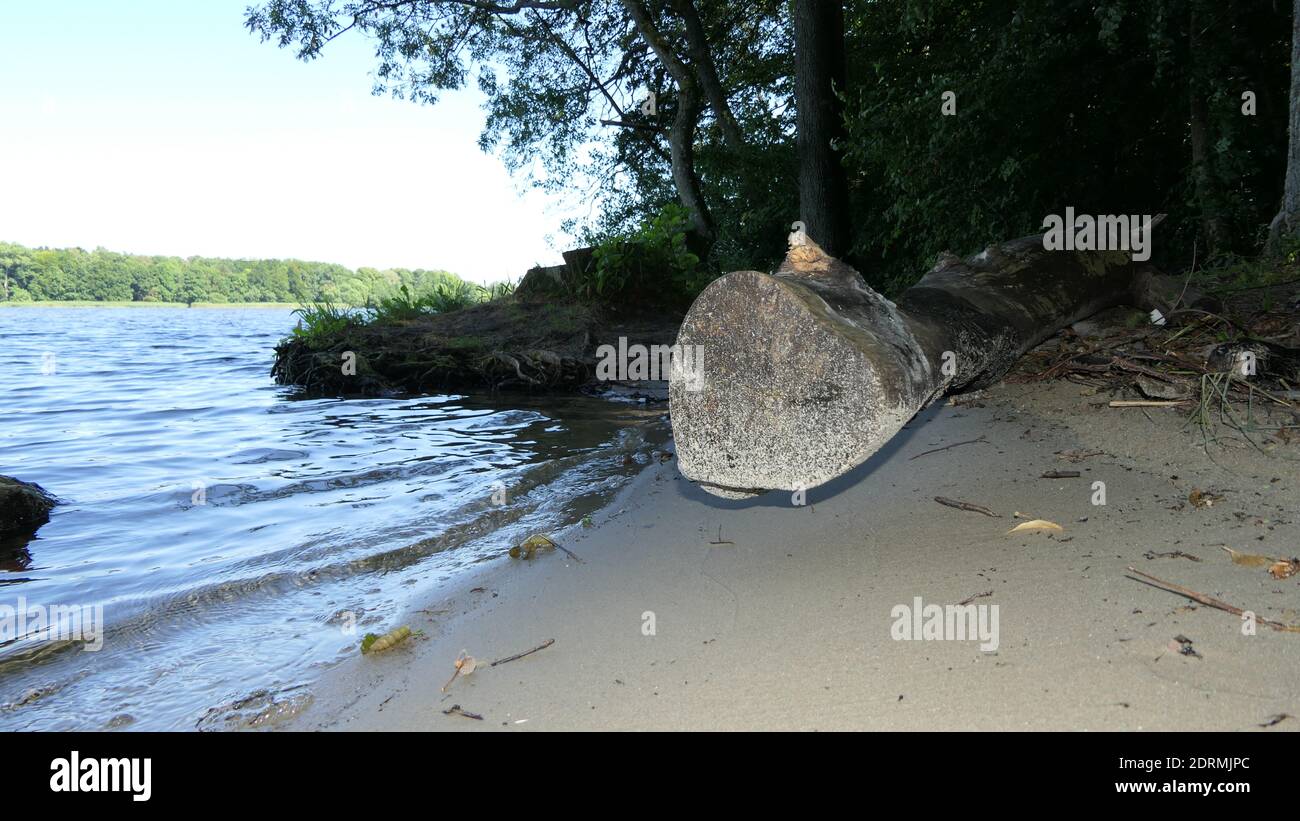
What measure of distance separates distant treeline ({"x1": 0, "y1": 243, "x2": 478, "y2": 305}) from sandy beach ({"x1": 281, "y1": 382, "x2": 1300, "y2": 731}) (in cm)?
6156

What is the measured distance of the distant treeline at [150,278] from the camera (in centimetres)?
7069

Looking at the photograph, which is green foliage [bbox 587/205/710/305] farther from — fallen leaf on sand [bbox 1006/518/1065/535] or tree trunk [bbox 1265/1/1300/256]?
fallen leaf on sand [bbox 1006/518/1065/535]

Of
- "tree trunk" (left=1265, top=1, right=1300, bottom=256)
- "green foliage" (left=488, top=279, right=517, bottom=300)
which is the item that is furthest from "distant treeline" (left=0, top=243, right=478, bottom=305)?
"tree trunk" (left=1265, top=1, right=1300, bottom=256)

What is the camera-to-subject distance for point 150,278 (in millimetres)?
75562

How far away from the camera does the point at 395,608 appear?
3549 millimetres

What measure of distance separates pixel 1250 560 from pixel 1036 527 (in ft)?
2.20

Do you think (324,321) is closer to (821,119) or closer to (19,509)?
(821,119)

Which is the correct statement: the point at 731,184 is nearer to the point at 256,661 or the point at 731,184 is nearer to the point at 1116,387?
the point at 1116,387

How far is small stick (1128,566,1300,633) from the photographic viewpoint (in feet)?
7.30

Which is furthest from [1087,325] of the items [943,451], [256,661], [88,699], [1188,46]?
[88,699]

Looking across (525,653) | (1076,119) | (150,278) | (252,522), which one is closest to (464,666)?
(525,653)

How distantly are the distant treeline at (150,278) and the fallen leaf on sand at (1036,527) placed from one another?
205 ft

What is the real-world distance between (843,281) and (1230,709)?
176 cm

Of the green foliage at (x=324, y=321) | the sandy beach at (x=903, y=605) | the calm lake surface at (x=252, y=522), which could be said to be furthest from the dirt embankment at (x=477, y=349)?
the sandy beach at (x=903, y=605)
